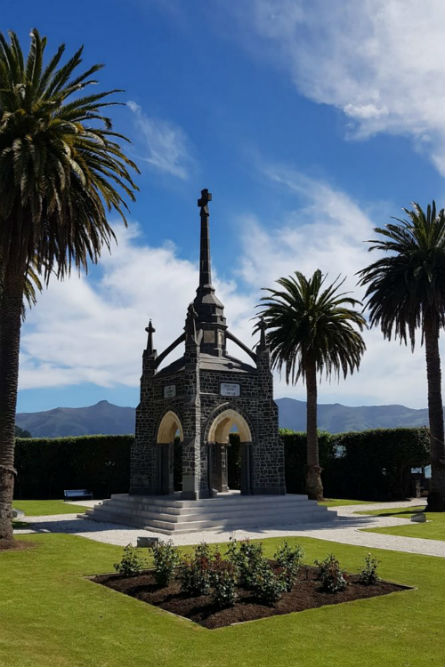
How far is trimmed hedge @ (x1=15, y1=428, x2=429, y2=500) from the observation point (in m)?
35.5

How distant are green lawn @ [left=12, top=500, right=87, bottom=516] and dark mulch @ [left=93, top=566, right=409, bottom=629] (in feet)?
54.0

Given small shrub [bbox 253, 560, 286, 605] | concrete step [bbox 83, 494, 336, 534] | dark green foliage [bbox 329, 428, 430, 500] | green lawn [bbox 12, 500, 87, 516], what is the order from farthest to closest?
dark green foliage [bbox 329, 428, 430, 500]
green lawn [bbox 12, 500, 87, 516]
concrete step [bbox 83, 494, 336, 534]
small shrub [bbox 253, 560, 286, 605]

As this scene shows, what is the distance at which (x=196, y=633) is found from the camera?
8.48 m

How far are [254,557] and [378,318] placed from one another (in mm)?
19792

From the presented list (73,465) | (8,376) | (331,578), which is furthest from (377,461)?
(331,578)

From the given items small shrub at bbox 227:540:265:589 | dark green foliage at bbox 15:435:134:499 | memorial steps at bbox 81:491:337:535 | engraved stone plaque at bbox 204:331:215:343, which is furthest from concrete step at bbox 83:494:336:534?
dark green foliage at bbox 15:435:134:499

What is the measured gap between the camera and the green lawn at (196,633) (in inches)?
290

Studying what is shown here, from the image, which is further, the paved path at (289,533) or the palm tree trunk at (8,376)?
the paved path at (289,533)

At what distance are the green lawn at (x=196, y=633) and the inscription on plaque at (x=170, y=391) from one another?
1403 centimetres

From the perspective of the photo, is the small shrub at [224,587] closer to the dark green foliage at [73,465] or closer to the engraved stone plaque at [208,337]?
the engraved stone plaque at [208,337]

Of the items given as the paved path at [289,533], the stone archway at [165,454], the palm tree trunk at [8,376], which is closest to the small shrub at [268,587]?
the paved path at [289,533]

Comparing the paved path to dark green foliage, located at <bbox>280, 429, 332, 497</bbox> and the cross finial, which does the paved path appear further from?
the cross finial

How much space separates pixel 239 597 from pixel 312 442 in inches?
835

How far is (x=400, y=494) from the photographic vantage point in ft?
112
